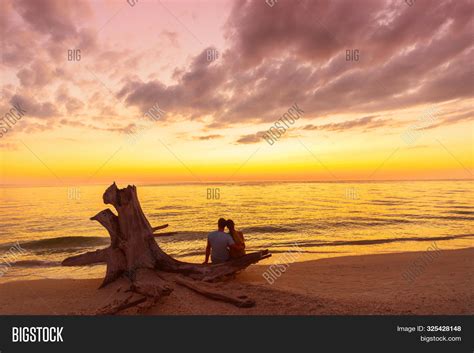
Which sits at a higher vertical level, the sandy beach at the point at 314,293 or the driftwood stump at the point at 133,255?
the driftwood stump at the point at 133,255

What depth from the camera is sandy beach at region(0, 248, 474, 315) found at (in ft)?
24.1

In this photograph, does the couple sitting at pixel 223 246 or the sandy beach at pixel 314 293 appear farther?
the couple sitting at pixel 223 246

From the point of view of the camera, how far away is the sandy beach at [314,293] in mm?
7355

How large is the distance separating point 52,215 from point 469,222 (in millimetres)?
38017

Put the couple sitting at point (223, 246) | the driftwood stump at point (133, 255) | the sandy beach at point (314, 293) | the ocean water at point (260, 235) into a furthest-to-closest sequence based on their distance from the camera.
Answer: the ocean water at point (260, 235) → the couple sitting at point (223, 246) → the driftwood stump at point (133, 255) → the sandy beach at point (314, 293)

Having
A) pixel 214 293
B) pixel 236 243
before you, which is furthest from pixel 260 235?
pixel 214 293

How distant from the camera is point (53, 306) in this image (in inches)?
331

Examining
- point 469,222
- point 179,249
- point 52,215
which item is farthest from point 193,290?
point 52,215

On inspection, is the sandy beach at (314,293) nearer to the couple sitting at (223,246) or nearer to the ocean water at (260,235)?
the couple sitting at (223,246)

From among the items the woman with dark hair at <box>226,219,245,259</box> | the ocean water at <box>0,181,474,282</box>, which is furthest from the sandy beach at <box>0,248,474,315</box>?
the ocean water at <box>0,181,474,282</box>

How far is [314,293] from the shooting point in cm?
904

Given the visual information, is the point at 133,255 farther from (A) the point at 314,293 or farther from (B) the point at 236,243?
(A) the point at 314,293

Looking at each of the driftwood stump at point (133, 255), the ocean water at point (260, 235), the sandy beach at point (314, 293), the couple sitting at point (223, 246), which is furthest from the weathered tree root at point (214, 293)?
the ocean water at point (260, 235)

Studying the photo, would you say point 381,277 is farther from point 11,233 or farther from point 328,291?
point 11,233
